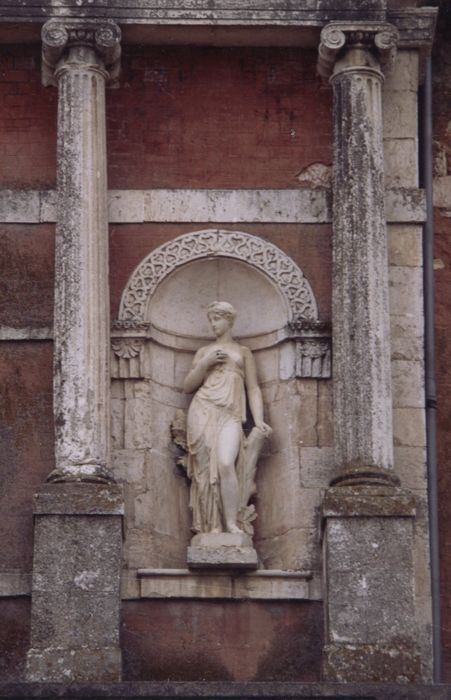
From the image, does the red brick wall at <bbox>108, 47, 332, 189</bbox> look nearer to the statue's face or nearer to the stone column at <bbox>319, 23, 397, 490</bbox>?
the stone column at <bbox>319, 23, 397, 490</bbox>

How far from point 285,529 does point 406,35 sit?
4.46m

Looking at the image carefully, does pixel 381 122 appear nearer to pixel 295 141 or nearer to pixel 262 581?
pixel 295 141

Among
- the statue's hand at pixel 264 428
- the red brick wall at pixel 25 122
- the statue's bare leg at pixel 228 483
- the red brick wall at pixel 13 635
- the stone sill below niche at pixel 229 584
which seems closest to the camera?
the red brick wall at pixel 13 635

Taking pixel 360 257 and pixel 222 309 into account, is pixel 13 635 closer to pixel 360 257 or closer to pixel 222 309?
pixel 222 309

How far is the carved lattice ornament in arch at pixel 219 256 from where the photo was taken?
22.8 meters

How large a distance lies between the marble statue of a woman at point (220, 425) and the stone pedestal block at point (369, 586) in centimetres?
102

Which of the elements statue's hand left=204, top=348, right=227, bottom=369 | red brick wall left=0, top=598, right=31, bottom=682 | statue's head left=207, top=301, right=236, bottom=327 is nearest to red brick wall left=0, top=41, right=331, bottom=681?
red brick wall left=0, top=598, right=31, bottom=682

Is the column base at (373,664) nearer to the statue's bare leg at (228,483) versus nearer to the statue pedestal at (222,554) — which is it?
the statue pedestal at (222,554)

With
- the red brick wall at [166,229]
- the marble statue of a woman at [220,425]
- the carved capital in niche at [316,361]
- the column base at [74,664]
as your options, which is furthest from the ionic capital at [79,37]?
the column base at [74,664]

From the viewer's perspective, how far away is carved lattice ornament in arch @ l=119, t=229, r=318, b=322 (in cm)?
2283

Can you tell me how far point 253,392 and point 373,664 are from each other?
2909mm

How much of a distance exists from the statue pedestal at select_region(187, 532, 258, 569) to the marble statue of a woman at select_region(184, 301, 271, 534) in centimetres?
12

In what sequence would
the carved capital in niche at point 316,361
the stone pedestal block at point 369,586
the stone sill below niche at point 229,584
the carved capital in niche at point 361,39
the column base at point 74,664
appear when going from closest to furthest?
the column base at point 74,664 < the stone pedestal block at point 369,586 < the stone sill below niche at point 229,584 < the carved capital in niche at point 316,361 < the carved capital in niche at point 361,39

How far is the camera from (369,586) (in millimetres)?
21250
